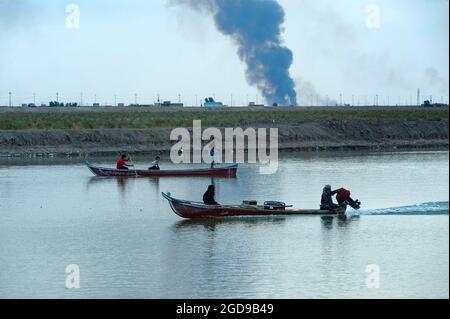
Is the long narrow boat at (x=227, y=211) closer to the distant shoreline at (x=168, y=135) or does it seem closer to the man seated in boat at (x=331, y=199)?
the man seated in boat at (x=331, y=199)

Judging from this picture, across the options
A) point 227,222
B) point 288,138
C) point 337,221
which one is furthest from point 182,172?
point 288,138

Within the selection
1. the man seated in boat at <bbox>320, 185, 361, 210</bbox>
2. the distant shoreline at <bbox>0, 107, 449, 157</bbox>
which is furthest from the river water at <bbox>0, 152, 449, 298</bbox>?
the distant shoreline at <bbox>0, 107, 449, 157</bbox>

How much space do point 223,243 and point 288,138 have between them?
51.7 meters

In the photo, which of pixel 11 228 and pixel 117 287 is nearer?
pixel 117 287

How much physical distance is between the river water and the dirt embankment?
920 inches

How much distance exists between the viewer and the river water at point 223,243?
2308cm

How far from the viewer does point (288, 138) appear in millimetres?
80125

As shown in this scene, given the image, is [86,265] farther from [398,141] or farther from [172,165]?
[398,141]

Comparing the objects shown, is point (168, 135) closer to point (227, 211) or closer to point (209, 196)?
point (209, 196)

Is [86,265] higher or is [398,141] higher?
[398,141]

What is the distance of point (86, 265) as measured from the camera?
25.7 metres

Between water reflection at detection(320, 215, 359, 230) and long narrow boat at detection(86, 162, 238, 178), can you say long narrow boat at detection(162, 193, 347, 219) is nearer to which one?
water reflection at detection(320, 215, 359, 230)
